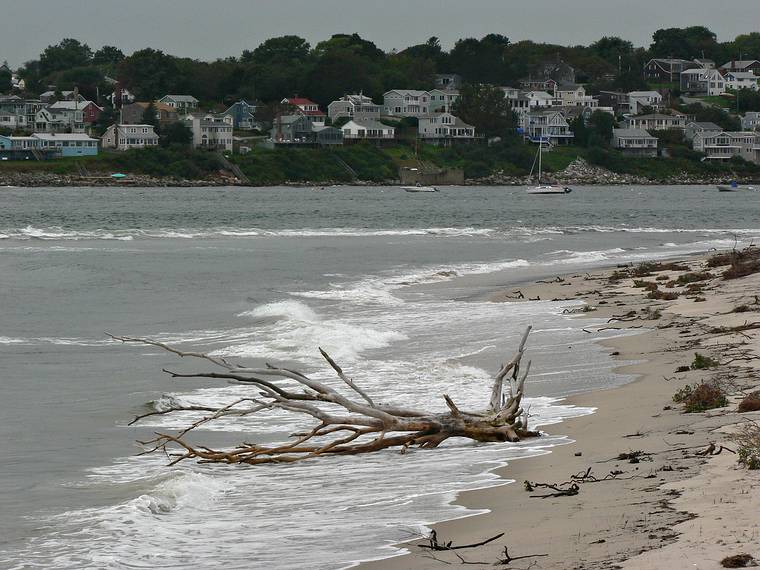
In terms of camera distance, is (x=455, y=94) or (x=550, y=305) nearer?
(x=550, y=305)

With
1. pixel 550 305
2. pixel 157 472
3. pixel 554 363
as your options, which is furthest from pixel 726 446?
pixel 550 305

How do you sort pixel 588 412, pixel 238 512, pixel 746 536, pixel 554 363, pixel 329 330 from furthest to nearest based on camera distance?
pixel 329 330, pixel 554 363, pixel 588 412, pixel 238 512, pixel 746 536

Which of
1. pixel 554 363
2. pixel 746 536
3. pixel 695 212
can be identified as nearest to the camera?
pixel 746 536

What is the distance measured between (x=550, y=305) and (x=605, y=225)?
155ft

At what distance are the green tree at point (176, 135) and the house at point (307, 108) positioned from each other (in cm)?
2263

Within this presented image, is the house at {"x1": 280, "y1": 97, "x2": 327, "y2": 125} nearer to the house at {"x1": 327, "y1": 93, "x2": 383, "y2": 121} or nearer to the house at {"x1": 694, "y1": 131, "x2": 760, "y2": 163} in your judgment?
the house at {"x1": 327, "y1": 93, "x2": 383, "y2": 121}

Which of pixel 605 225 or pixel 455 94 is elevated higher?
pixel 455 94

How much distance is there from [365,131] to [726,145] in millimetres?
58137

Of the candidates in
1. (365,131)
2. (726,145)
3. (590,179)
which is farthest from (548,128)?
(365,131)

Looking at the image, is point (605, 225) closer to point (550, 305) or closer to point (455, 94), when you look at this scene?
point (550, 305)

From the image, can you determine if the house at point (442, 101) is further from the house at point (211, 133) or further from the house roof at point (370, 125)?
the house at point (211, 133)

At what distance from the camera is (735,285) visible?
992 inches

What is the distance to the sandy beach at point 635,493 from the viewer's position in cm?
722

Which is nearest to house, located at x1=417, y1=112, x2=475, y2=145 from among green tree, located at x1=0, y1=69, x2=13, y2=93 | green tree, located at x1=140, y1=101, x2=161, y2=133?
green tree, located at x1=140, y1=101, x2=161, y2=133
